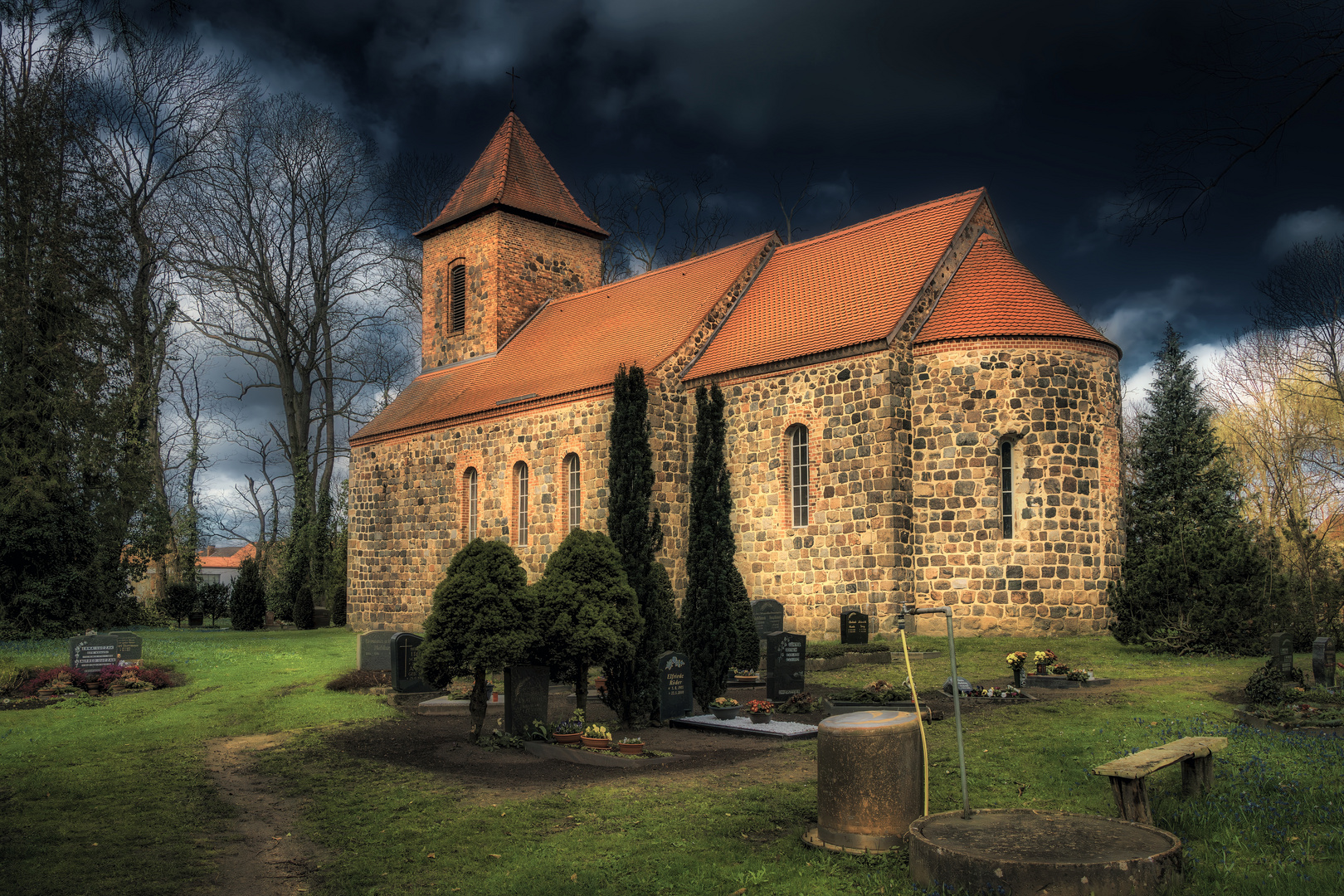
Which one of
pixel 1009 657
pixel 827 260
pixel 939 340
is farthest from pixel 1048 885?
pixel 827 260

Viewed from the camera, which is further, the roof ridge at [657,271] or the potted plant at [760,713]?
the roof ridge at [657,271]

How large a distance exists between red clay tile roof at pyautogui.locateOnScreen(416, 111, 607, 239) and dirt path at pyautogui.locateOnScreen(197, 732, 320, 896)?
69.9ft

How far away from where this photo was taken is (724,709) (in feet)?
37.6

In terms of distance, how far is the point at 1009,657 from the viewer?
12.9 meters

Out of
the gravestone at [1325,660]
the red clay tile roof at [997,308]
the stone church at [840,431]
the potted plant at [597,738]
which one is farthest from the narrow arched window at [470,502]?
the gravestone at [1325,660]

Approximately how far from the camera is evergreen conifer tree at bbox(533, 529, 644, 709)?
10.4m

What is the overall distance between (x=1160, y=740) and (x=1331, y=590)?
857 cm

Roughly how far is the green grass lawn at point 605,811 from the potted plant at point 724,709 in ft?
6.06

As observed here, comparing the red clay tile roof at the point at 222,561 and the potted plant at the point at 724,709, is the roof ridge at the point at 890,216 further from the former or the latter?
the red clay tile roof at the point at 222,561

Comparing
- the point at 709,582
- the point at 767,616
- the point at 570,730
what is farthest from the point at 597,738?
the point at 767,616

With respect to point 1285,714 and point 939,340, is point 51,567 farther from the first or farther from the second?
point 1285,714

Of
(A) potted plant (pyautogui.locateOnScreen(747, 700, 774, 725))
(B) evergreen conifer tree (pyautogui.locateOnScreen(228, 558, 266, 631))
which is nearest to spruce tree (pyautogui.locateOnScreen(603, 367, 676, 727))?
(A) potted plant (pyautogui.locateOnScreen(747, 700, 774, 725))

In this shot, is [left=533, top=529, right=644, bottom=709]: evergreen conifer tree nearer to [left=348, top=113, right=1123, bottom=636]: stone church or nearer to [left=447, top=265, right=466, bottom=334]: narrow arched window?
[left=348, top=113, right=1123, bottom=636]: stone church

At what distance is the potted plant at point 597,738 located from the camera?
9.68 metres
